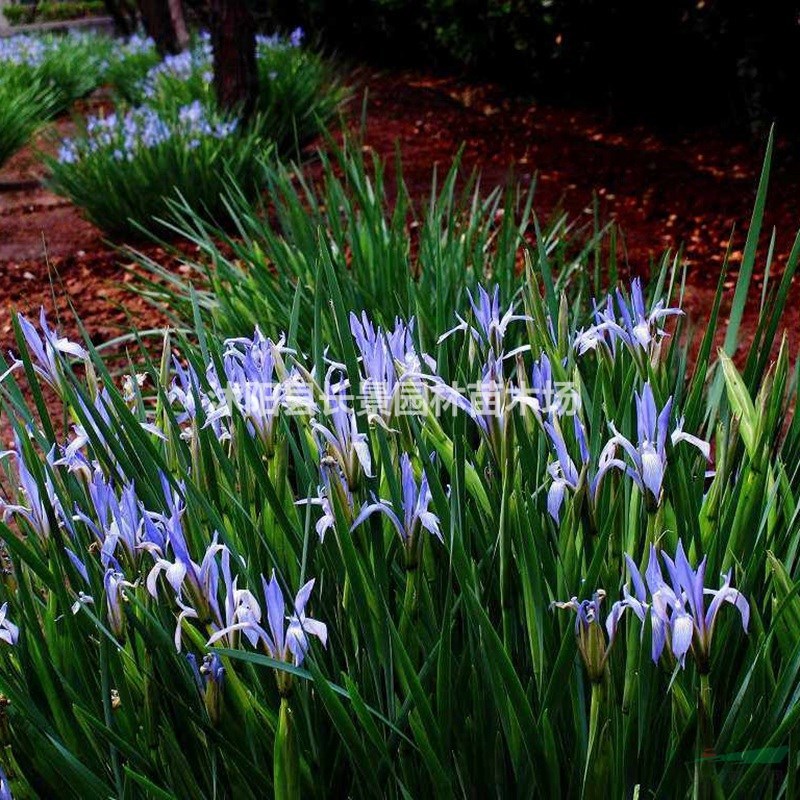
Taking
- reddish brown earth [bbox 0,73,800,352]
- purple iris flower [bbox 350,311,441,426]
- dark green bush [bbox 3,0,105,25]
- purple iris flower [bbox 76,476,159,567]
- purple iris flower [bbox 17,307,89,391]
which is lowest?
reddish brown earth [bbox 0,73,800,352]

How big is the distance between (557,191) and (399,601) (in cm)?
452

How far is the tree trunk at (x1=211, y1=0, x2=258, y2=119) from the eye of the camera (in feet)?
19.3

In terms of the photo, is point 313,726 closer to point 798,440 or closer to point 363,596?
point 363,596

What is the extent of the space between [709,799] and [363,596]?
1.30ft

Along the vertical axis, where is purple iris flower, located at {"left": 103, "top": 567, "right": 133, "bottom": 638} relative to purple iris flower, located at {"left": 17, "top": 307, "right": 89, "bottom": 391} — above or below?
below

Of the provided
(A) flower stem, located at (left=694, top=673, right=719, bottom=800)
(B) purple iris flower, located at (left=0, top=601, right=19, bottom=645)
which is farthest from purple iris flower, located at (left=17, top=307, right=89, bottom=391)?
(A) flower stem, located at (left=694, top=673, right=719, bottom=800)

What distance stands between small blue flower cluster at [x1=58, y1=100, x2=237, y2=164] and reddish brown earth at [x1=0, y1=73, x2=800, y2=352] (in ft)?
1.47

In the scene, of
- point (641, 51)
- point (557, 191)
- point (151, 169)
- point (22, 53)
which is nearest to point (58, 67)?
point (22, 53)

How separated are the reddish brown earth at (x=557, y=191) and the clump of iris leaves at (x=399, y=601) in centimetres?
220

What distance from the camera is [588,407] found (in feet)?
4.81

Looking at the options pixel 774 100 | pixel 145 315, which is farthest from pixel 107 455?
pixel 774 100

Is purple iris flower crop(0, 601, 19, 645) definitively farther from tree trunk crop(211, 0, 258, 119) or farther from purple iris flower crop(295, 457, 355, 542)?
tree trunk crop(211, 0, 258, 119)

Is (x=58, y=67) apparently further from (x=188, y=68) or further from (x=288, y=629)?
(x=288, y=629)

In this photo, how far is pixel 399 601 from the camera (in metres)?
1.22
